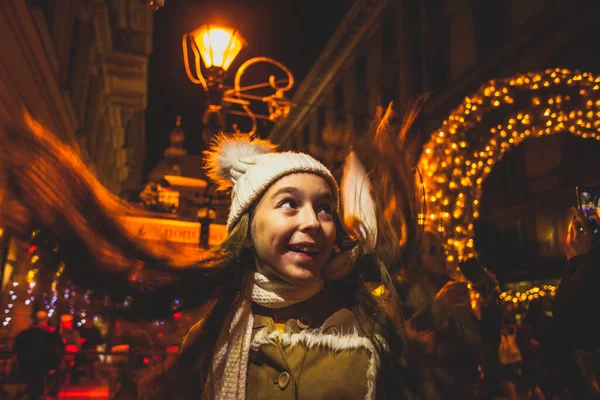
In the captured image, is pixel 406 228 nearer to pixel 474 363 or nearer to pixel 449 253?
pixel 474 363

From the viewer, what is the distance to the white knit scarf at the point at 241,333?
214 centimetres

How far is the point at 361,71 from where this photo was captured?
23.2 metres

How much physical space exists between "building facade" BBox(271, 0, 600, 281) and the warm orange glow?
1.54 m

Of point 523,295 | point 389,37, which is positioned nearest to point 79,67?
point 523,295

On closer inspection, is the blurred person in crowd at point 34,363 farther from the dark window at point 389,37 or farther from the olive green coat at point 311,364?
the dark window at point 389,37

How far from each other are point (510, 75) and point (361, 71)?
35.5 feet

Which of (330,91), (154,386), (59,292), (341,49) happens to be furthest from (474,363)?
(330,91)

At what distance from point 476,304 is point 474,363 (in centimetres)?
164

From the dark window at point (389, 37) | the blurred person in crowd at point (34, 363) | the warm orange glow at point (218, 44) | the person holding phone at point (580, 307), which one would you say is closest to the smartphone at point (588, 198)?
the person holding phone at point (580, 307)

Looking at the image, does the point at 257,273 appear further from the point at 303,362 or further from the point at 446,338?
the point at 446,338

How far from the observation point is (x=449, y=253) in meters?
3.91

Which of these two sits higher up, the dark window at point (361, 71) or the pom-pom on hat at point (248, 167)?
the dark window at point (361, 71)

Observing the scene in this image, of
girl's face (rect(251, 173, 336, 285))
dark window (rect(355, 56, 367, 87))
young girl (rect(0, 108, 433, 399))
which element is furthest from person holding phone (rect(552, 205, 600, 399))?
dark window (rect(355, 56, 367, 87))

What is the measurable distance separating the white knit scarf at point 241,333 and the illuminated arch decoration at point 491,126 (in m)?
2.13
